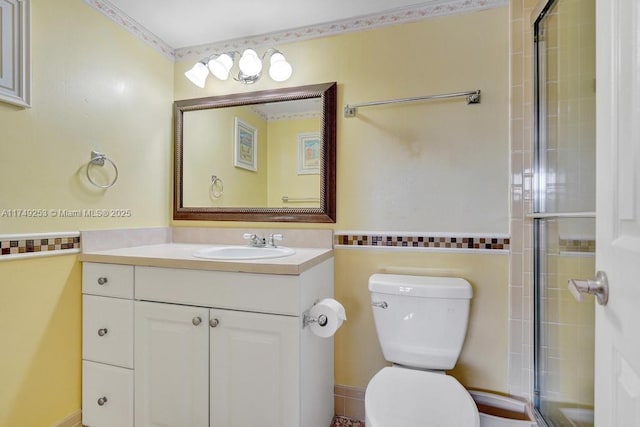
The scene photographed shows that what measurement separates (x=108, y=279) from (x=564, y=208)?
1910mm

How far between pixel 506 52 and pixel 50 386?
250 cm

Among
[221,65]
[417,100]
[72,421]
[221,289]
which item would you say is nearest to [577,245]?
[417,100]

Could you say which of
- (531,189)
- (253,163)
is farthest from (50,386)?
(531,189)

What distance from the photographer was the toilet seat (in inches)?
40.6

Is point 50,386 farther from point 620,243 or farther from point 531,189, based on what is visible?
point 531,189

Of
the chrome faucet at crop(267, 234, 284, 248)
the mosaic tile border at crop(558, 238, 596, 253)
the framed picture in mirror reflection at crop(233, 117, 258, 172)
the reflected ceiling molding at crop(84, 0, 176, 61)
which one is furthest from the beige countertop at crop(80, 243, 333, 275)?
the reflected ceiling molding at crop(84, 0, 176, 61)

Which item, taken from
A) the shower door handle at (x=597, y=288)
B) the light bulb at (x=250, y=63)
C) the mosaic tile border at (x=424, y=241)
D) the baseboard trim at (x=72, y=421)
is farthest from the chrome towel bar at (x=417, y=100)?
the baseboard trim at (x=72, y=421)

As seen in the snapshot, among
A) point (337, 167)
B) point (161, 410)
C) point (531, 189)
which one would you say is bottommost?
point (161, 410)

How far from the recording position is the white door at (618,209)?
1.61 ft

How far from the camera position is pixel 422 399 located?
1132 millimetres

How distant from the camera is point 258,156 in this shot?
178cm

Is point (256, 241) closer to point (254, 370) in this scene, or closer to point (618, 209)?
point (254, 370)

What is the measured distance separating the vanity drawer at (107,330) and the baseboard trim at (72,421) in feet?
0.82

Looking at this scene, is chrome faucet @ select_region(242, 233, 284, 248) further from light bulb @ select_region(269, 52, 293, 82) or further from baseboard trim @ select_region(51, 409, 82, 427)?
baseboard trim @ select_region(51, 409, 82, 427)
